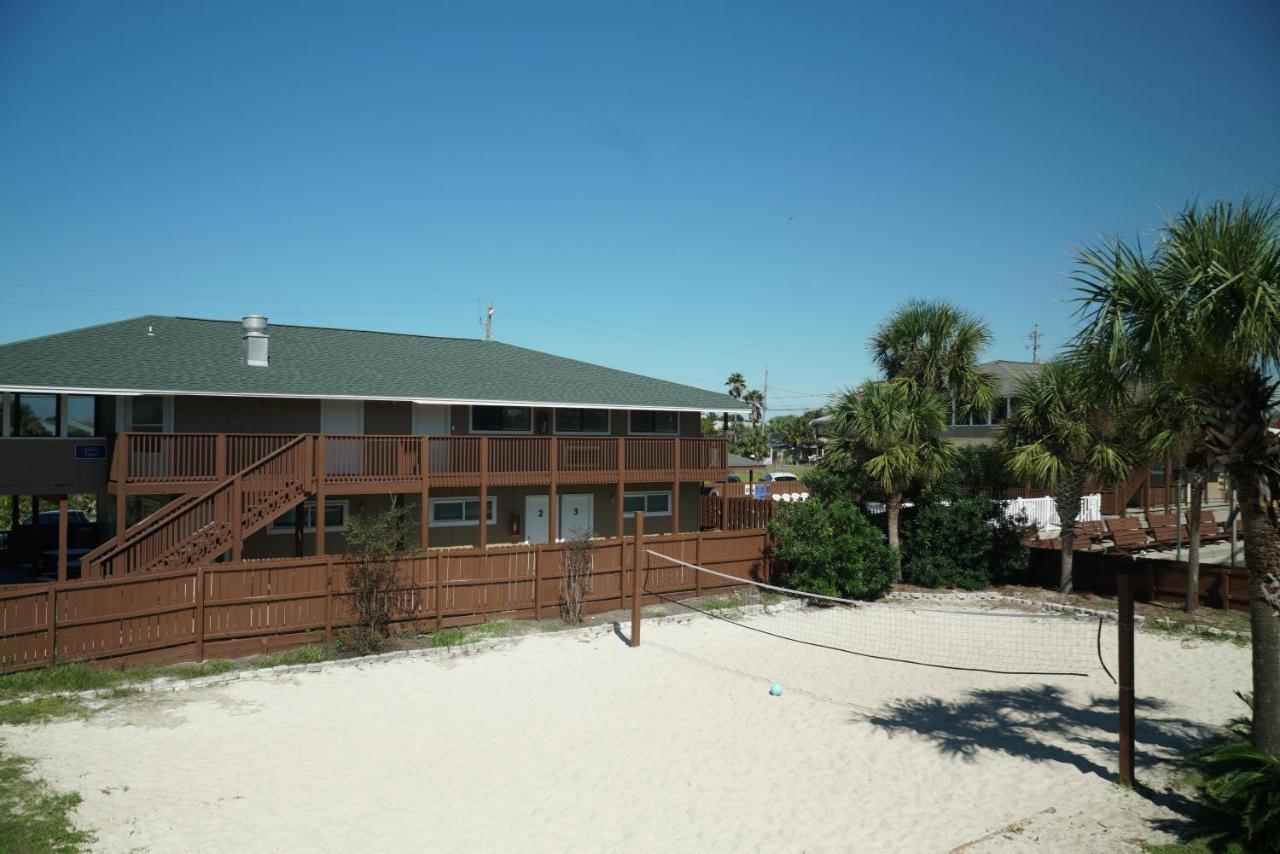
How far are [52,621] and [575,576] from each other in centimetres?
932

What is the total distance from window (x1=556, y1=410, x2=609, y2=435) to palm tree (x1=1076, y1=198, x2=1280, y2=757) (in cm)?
1872

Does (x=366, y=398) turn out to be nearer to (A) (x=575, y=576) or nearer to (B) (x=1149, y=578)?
(A) (x=575, y=576)

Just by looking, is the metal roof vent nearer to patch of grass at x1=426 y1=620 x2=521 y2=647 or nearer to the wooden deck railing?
the wooden deck railing

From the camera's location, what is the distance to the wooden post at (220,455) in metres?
18.1

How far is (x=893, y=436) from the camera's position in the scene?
2127cm

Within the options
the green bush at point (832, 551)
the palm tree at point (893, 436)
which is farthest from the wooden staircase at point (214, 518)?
the palm tree at point (893, 436)

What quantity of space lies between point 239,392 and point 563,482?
859 cm

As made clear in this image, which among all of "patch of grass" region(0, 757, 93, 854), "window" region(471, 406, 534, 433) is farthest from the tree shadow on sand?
"window" region(471, 406, 534, 433)

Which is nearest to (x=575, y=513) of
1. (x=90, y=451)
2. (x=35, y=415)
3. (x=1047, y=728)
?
(x=90, y=451)

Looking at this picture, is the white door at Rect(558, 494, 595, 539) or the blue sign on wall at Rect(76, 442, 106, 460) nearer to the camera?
the blue sign on wall at Rect(76, 442, 106, 460)

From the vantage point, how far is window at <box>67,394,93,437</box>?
20.1m

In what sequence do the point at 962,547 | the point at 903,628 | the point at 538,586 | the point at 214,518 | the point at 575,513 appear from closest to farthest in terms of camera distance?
the point at 214,518 < the point at 538,586 < the point at 903,628 < the point at 962,547 < the point at 575,513

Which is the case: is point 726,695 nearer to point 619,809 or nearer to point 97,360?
point 619,809

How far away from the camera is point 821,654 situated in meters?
15.7
